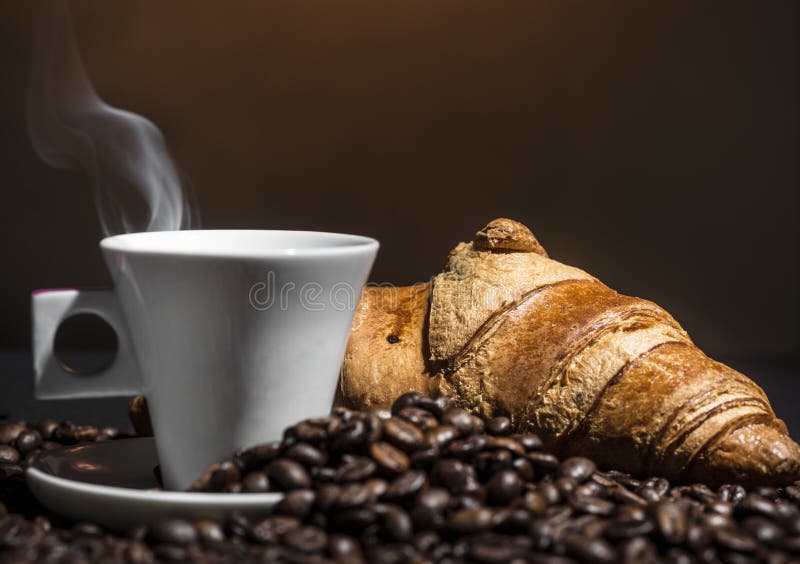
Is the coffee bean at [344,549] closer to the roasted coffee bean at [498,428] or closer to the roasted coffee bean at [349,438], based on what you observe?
the roasted coffee bean at [349,438]

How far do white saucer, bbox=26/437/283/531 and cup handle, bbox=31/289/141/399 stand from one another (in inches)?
4.3

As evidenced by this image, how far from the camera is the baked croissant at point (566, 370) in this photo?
55.4 inches

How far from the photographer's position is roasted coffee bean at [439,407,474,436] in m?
1.17

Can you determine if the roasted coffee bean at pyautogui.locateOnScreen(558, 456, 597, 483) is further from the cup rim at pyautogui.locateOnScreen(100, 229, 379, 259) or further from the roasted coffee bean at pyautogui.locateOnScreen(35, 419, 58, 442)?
the roasted coffee bean at pyautogui.locateOnScreen(35, 419, 58, 442)

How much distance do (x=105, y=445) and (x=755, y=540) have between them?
877 millimetres

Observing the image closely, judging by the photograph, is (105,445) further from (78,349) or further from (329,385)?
(78,349)

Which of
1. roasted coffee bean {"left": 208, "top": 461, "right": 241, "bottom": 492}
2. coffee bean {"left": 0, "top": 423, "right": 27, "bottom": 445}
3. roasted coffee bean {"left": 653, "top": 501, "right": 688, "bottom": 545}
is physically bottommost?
coffee bean {"left": 0, "top": 423, "right": 27, "bottom": 445}

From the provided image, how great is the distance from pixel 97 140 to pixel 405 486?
1.50 meters

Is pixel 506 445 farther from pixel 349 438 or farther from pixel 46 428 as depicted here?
pixel 46 428

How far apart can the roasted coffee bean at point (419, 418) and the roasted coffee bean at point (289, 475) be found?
6.3 inches

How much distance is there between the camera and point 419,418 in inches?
46.8

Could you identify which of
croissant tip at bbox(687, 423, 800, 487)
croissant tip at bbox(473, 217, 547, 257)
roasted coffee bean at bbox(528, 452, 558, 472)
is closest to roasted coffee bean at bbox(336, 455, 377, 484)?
roasted coffee bean at bbox(528, 452, 558, 472)

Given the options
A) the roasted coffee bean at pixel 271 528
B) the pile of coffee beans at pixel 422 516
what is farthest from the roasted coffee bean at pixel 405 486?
the roasted coffee bean at pixel 271 528

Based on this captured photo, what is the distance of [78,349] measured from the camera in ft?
9.76
